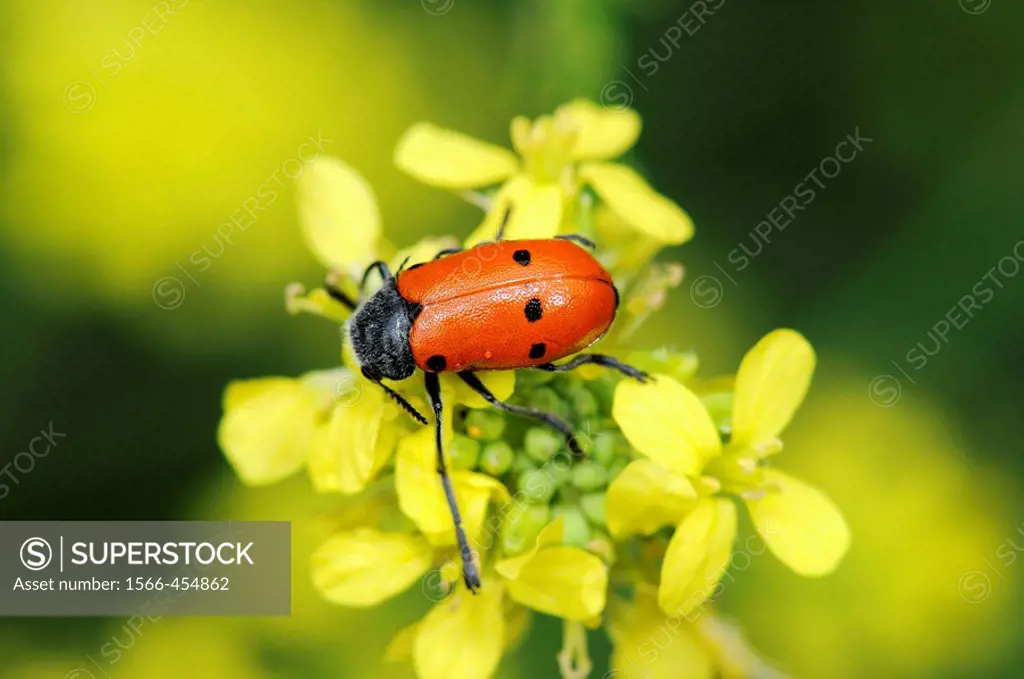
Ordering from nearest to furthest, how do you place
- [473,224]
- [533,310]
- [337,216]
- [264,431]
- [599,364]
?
1. [533,310]
2. [599,364]
3. [264,431]
4. [337,216]
5. [473,224]

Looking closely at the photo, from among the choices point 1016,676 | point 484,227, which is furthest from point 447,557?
point 1016,676

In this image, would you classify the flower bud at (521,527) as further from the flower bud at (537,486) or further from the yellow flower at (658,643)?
the yellow flower at (658,643)

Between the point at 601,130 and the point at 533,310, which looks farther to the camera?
the point at 601,130

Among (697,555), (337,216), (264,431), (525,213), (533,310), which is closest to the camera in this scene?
(697,555)

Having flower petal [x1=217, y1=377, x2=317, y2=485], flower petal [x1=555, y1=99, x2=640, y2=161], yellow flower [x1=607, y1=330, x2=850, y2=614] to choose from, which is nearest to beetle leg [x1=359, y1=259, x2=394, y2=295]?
flower petal [x1=217, y1=377, x2=317, y2=485]

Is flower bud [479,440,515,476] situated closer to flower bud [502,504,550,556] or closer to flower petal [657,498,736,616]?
flower bud [502,504,550,556]

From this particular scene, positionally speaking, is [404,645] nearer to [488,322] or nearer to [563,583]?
[563,583]

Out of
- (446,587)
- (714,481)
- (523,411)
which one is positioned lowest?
(446,587)

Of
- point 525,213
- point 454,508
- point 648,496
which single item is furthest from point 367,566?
point 525,213
